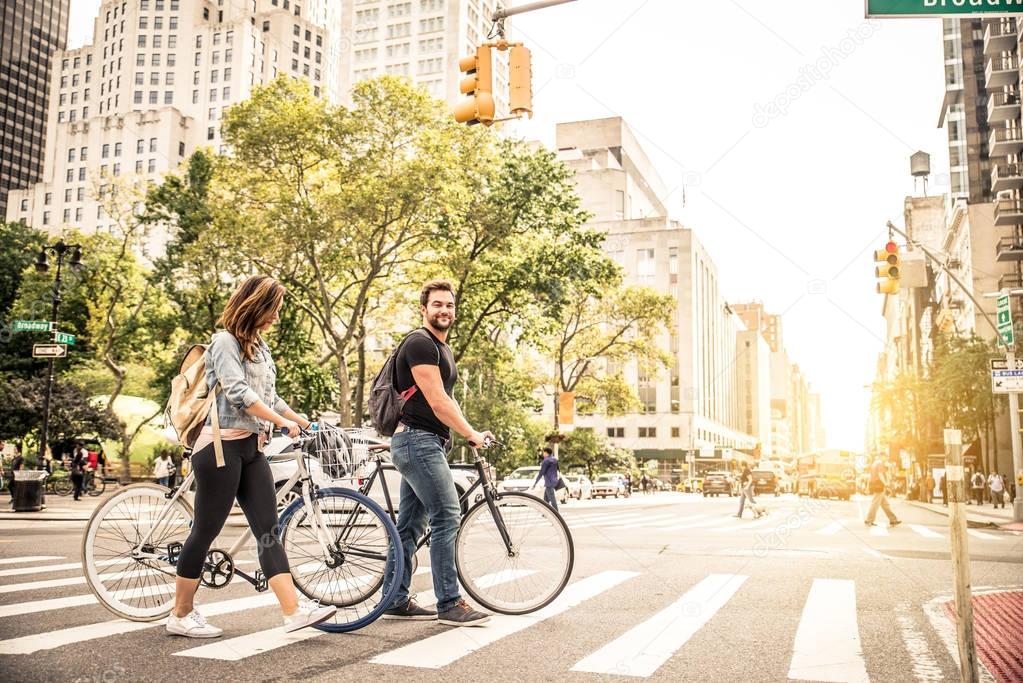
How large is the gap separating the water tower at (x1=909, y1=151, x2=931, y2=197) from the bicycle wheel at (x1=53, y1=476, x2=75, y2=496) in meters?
88.0

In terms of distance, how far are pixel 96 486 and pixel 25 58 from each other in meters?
21.0

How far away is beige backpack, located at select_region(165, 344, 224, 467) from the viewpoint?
16.9ft

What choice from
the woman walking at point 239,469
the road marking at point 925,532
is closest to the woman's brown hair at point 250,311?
the woman walking at point 239,469

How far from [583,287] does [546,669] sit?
26.4 metres

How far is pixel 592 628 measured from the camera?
5.80 metres

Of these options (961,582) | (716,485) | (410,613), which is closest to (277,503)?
(410,613)

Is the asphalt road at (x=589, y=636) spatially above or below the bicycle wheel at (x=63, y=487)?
above

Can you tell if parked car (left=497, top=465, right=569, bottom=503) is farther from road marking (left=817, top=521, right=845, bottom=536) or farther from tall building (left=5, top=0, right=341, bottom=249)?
tall building (left=5, top=0, right=341, bottom=249)

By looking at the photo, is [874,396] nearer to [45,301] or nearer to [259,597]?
[45,301]

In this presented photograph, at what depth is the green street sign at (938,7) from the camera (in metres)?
7.03

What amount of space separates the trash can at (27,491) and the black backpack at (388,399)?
58.2 ft

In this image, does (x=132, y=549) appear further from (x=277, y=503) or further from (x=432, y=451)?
(x=432, y=451)

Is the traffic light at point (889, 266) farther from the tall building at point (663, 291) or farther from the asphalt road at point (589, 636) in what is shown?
the tall building at point (663, 291)

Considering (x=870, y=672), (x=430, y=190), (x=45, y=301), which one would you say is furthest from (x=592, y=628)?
(x=45, y=301)
